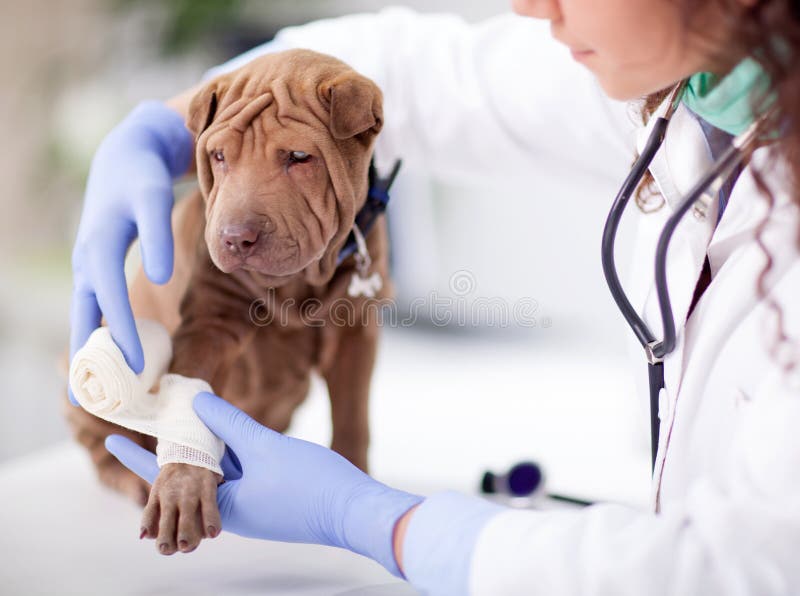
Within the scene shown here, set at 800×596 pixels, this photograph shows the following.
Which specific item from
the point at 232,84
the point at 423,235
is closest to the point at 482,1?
the point at 423,235

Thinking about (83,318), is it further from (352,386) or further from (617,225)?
(617,225)

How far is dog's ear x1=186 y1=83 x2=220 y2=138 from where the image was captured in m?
0.81

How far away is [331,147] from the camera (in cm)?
78

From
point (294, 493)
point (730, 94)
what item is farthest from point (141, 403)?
point (730, 94)

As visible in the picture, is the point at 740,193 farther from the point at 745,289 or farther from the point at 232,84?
the point at 232,84

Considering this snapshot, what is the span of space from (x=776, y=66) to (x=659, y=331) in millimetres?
310

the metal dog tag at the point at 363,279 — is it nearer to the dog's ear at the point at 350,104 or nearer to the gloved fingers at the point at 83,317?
the dog's ear at the point at 350,104

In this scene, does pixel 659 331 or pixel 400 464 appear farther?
pixel 400 464

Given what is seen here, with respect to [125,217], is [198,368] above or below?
below

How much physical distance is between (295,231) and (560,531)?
0.34m

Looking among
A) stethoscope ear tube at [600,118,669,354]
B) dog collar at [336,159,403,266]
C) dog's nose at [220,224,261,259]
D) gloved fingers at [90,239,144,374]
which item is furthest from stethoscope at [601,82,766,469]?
gloved fingers at [90,239,144,374]

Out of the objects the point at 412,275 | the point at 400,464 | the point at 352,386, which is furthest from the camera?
the point at 412,275

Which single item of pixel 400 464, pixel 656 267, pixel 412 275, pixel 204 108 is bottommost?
pixel 400 464

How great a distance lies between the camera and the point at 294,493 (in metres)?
0.78
